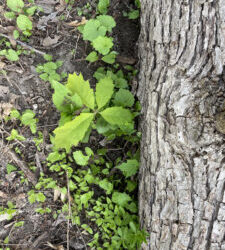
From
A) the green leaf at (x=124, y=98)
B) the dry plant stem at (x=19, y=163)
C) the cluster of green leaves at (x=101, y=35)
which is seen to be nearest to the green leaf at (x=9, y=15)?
the cluster of green leaves at (x=101, y=35)

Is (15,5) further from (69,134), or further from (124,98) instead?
(69,134)

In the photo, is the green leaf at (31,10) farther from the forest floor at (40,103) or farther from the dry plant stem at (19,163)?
the dry plant stem at (19,163)

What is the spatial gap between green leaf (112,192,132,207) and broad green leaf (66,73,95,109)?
2.92 ft

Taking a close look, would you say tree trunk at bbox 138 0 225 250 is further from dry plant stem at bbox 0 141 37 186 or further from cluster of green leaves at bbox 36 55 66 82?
dry plant stem at bbox 0 141 37 186

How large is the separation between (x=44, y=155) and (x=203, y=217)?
1.53m

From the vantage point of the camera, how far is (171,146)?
1771mm

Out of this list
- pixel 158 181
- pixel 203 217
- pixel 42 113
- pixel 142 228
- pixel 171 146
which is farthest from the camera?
pixel 42 113

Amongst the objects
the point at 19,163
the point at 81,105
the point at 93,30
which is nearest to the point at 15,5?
the point at 93,30

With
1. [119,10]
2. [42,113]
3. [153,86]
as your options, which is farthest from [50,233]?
[119,10]

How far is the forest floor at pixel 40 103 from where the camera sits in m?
2.37

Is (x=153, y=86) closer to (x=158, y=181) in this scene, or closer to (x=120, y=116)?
(x=120, y=116)

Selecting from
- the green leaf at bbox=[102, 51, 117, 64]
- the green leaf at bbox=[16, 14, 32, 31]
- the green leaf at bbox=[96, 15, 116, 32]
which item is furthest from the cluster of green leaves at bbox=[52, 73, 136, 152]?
the green leaf at bbox=[16, 14, 32, 31]

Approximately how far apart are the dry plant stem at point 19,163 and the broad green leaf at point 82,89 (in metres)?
1.01

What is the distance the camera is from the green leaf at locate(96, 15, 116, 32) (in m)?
2.39
